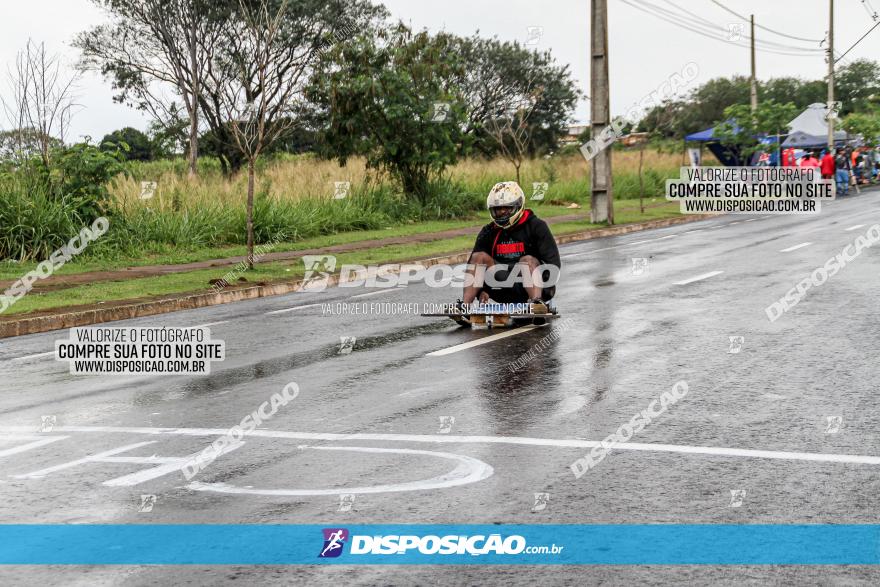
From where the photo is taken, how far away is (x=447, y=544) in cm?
502

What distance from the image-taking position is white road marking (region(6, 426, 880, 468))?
647 cm

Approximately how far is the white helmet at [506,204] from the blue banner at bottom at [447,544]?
734 cm

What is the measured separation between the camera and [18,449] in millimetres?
7254

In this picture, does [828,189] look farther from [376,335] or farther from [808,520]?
[808,520]

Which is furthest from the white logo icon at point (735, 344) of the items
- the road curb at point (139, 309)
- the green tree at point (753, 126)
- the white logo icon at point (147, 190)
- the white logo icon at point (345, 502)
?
the green tree at point (753, 126)

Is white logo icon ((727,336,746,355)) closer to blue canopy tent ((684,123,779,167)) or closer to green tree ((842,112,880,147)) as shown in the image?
blue canopy tent ((684,123,779,167))

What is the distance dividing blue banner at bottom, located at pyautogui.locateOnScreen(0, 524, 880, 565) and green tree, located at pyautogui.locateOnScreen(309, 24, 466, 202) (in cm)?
2891

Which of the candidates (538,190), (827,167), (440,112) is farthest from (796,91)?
(440,112)

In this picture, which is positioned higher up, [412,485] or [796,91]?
[796,91]

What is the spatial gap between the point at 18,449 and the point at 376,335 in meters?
5.55

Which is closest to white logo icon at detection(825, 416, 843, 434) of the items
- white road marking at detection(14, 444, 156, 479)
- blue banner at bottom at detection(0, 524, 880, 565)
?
blue banner at bottom at detection(0, 524, 880, 565)

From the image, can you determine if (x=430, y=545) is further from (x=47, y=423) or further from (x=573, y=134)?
(x=573, y=134)

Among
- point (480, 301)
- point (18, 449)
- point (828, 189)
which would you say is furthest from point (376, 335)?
point (828, 189)

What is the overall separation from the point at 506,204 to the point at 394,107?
21.9m
